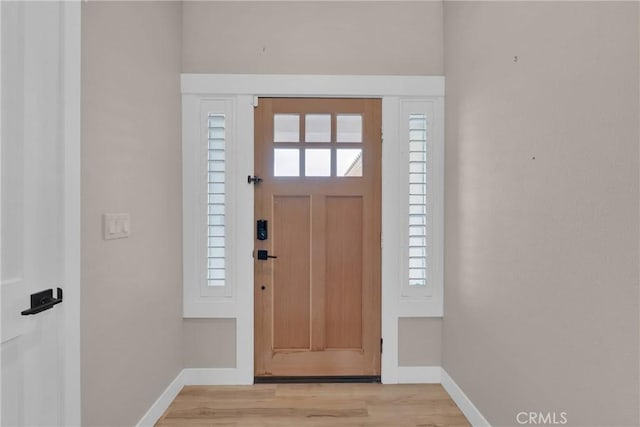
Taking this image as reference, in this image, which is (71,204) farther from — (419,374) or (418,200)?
(419,374)

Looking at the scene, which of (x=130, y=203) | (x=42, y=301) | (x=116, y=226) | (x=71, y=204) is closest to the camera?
(x=42, y=301)

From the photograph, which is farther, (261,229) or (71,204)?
(261,229)

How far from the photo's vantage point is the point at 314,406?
228 cm

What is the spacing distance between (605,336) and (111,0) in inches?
94.8

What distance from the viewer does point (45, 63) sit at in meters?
1.31

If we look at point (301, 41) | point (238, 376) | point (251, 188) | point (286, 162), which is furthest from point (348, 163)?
point (238, 376)

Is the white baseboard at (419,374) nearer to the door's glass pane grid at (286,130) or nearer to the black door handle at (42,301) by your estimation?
the door's glass pane grid at (286,130)

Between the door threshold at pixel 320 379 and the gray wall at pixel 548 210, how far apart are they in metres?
0.62

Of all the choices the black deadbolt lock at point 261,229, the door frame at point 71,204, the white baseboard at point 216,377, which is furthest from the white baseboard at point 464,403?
the door frame at point 71,204

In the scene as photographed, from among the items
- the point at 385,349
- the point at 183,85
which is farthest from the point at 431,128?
the point at 183,85

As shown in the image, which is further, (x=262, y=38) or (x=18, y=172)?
(x=262, y=38)

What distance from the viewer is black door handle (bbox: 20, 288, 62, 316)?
121 cm

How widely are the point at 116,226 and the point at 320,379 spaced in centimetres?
173

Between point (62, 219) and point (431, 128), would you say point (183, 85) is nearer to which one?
point (62, 219)
